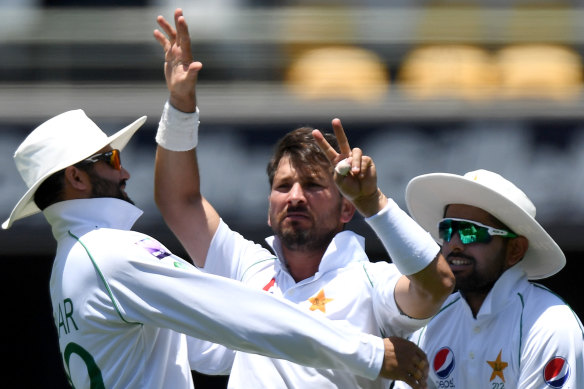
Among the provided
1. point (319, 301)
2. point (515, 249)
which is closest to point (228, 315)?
point (319, 301)

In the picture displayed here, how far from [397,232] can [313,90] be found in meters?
3.55

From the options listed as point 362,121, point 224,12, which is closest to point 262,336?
point 362,121

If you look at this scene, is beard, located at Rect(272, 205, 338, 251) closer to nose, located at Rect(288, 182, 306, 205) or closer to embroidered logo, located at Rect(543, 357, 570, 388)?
nose, located at Rect(288, 182, 306, 205)

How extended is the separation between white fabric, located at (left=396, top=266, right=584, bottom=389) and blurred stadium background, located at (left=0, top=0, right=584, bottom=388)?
95.7 inches

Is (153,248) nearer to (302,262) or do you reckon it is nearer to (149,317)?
(149,317)

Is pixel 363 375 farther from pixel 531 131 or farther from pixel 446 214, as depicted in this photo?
pixel 531 131

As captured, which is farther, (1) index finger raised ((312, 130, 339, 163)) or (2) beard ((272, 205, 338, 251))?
(2) beard ((272, 205, 338, 251))

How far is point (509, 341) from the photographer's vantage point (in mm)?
3992

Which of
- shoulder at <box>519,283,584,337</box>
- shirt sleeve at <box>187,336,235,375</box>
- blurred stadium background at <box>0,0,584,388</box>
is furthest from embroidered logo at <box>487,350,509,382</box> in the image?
blurred stadium background at <box>0,0,584,388</box>

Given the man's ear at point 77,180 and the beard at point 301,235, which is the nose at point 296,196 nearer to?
the beard at point 301,235

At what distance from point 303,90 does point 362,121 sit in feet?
1.54

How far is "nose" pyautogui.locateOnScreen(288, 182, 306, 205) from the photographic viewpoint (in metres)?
4.06

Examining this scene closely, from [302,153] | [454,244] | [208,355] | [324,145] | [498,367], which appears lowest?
[208,355]

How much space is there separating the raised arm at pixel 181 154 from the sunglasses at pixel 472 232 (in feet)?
2.97
